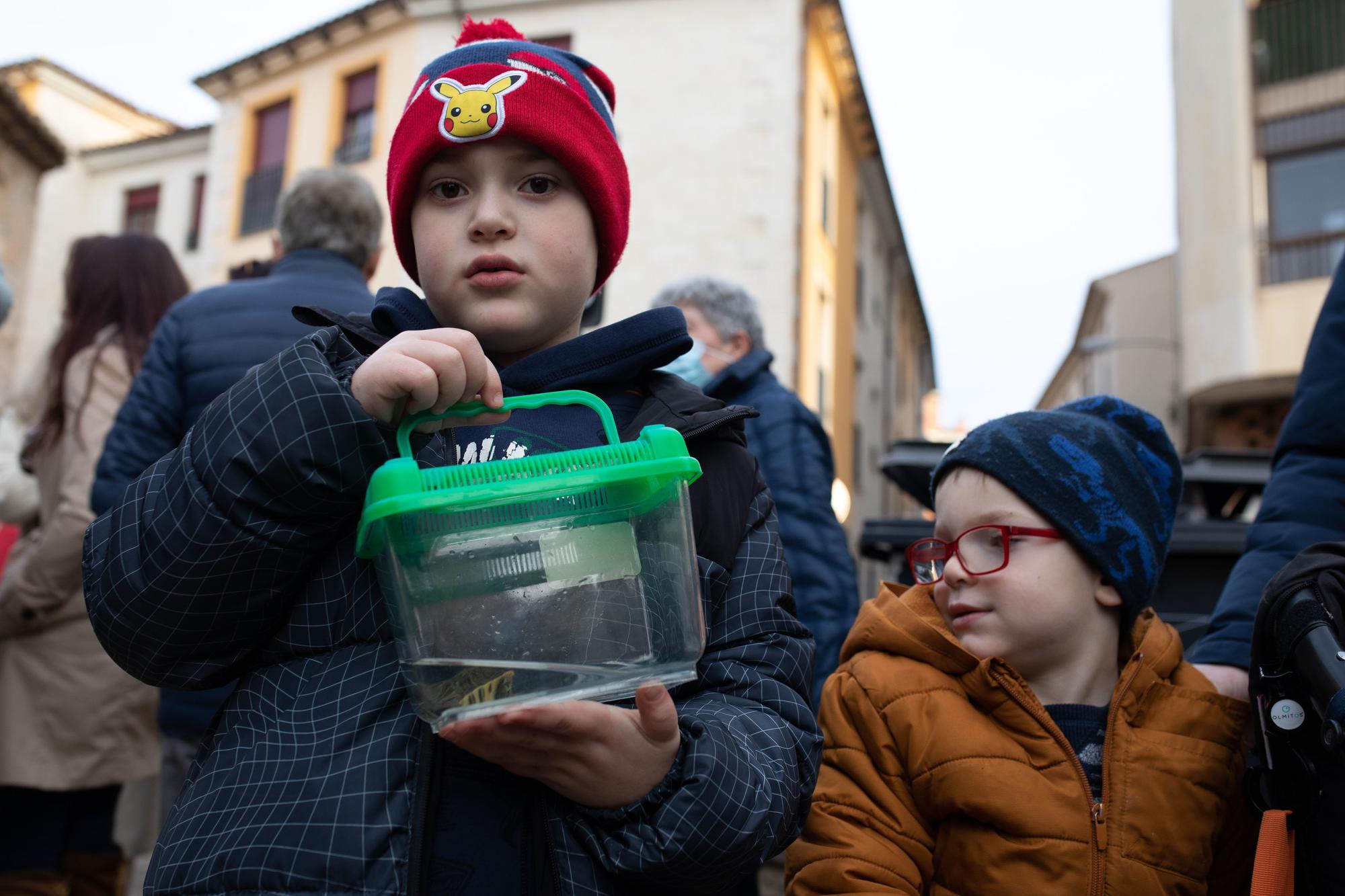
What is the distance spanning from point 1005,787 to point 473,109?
4.39ft

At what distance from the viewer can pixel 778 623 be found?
138 centimetres

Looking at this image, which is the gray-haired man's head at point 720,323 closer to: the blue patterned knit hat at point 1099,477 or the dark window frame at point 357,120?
the blue patterned knit hat at point 1099,477

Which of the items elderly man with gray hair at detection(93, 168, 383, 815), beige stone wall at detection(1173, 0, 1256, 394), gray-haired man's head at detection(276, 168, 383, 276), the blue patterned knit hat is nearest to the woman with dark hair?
elderly man with gray hair at detection(93, 168, 383, 815)

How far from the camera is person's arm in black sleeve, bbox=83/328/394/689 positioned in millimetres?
1130

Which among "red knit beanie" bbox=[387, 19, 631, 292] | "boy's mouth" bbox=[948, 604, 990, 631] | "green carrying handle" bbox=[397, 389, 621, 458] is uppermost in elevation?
"red knit beanie" bbox=[387, 19, 631, 292]

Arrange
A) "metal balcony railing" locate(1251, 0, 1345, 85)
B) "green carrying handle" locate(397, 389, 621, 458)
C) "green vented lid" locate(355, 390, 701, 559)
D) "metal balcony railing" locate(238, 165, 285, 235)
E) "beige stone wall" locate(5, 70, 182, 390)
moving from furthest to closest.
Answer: "beige stone wall" locate(5, 70, 182, 390) → "metal balcony railing" locate(238, 165, 285, 235) → "metal balcony railing" locate(1251, 0, 1345, 85) → "green carrying handle" locate(397, 389, 621, 458) → "green vented lid" locate(355, 390, 701, 559)

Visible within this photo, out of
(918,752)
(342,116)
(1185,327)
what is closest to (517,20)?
(342,116)

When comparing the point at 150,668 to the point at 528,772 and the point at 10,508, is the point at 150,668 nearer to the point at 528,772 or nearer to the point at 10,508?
the point at 528,772

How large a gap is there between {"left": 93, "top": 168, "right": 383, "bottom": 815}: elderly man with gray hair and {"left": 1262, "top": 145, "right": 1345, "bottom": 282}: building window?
1535 cm

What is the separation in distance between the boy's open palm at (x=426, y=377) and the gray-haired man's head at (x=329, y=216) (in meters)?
1.86

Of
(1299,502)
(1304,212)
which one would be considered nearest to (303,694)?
(1299,502)

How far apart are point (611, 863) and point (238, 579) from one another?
1.72 ft

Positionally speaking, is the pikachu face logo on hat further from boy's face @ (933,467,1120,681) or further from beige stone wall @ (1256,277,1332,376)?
beige stone wall @ (1256,277,1332,376)

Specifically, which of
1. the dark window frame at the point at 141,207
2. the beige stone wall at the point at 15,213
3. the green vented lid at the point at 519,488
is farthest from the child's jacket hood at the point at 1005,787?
the dark window frame at the point at 141,207
